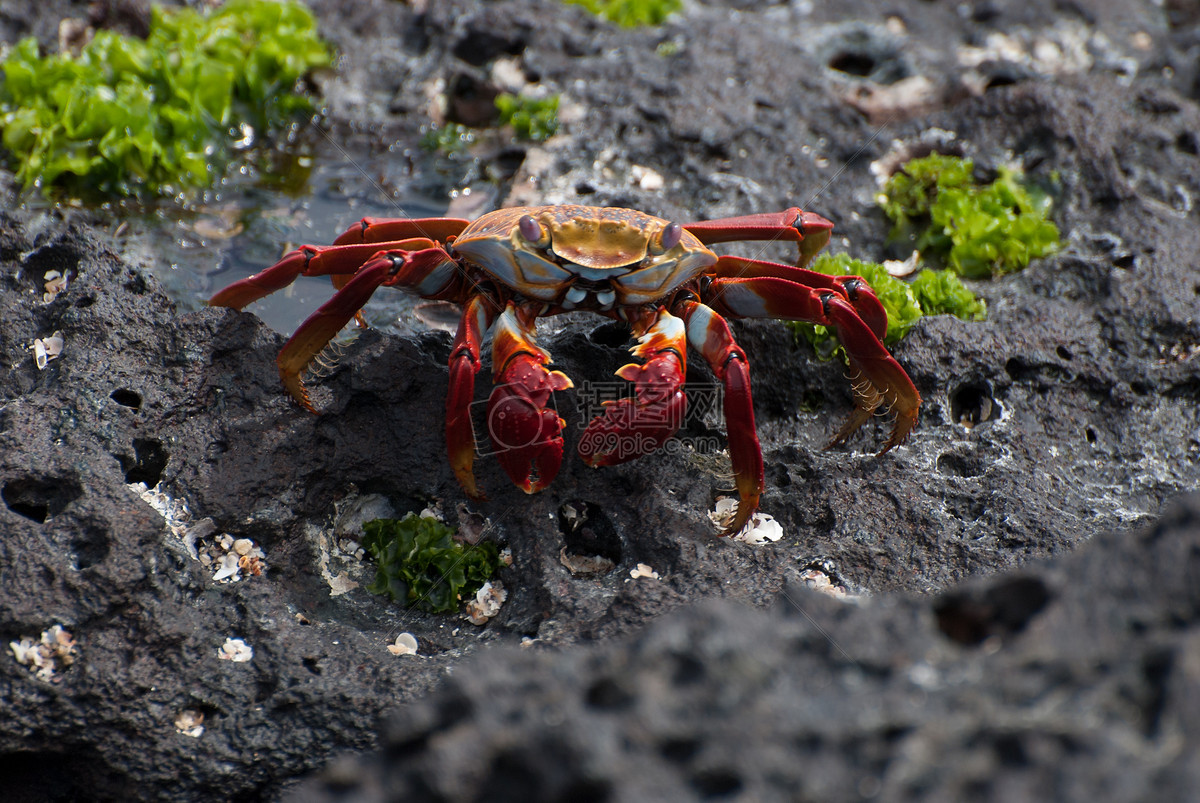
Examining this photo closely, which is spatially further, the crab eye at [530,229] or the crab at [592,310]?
the crab eye at [530,229]

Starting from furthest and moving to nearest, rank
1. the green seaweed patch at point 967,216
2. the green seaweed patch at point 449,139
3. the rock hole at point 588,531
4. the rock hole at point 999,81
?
the rock hole at point 999,81, the green seaweed patch at point 449,139, the green seaweed patch at point 967,216, the rock hole at point 588,531

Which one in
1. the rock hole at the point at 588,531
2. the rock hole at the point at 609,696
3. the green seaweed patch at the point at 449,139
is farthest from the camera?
the green seaweed patch at the point at 449,139

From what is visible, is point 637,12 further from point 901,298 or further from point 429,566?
point 429,566

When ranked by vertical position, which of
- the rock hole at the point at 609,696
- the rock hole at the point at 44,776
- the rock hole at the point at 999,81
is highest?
the rock hole at the point at 609,696

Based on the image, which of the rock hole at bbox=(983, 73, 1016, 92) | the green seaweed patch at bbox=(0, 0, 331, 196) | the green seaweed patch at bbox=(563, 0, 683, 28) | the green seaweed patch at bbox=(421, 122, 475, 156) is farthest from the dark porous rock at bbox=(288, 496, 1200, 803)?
the green seaweed patch at bbox=(563, 0, 683, 28)

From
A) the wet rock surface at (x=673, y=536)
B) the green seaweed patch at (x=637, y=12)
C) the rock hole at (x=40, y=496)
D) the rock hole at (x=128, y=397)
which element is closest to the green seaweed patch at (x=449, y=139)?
the wet rock surface at (x=673, y=536)

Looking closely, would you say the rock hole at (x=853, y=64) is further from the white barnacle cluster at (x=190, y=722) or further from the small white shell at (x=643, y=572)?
the white barnacle cluster at (x=190, y=722)

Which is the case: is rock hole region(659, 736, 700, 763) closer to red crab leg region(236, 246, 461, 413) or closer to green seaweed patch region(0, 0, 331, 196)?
red crab leg region(236, 246, 461, 413)
